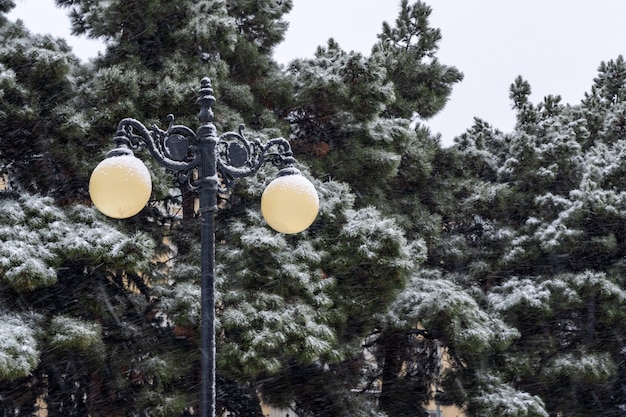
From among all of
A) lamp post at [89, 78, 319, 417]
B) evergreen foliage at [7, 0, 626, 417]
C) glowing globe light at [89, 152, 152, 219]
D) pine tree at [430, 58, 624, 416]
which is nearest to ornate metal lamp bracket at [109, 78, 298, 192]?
lamp post at [89, 78, 319, 417]

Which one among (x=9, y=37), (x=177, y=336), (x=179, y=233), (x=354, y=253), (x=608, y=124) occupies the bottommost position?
(x=177, y=336)

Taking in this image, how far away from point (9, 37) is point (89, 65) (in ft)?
3.72

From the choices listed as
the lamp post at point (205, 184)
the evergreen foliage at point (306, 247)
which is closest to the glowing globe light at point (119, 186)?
the lamp post at point (205, 184)

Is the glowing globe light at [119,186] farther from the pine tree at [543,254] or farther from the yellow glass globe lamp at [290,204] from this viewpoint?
the pine tree at [543,254]

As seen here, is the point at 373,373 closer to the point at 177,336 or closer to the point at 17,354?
the point at 177,336

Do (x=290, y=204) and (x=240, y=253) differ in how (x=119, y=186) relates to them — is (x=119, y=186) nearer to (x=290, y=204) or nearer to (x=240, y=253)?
(x=290, y=204)

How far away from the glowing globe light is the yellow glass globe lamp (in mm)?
716

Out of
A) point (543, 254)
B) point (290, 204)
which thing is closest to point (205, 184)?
point (290, 204)

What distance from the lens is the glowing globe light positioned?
14.8 ft

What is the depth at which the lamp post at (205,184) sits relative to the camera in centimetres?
453

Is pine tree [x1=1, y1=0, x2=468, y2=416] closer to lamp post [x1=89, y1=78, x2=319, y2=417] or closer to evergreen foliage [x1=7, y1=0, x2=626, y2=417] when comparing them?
evergreen foliage [x1=7, y1=0, x2=626, y2=417]

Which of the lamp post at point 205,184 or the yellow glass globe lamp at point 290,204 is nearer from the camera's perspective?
the lamp post at point 205,184

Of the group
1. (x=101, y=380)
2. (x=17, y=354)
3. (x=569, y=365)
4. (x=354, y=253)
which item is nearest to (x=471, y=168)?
(x=569, y=365)

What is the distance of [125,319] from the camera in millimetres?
10320
